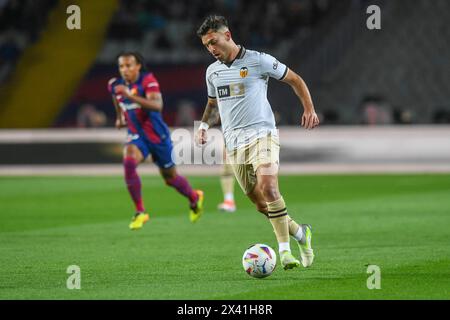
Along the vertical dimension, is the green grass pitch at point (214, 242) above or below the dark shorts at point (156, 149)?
below

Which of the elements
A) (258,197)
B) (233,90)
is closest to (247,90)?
(233,90)

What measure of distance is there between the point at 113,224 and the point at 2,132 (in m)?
8.95

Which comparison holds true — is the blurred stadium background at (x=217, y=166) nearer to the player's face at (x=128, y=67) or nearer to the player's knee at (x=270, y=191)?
the player's knee at (x=270, y=191)

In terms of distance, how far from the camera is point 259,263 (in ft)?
27.1

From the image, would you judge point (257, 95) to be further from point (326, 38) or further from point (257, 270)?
point (326, 38)

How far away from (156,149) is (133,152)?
33 cm

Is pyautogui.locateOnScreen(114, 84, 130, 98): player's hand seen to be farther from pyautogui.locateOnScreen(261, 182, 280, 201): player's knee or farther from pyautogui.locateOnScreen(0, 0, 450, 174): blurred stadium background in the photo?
pyautogui.locateOnScreen(0, 0, 450, 174): blurred stadium background

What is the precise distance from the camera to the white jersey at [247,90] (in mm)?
8852

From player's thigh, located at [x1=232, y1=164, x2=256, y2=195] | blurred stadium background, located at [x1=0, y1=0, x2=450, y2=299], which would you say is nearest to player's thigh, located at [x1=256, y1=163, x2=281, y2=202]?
player's thigh, located at [x1=232, y1=164, x2=256, y2=195]

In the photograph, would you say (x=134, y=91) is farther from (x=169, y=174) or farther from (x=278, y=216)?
(x=278, y=216)

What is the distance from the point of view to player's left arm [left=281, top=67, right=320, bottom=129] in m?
8.54

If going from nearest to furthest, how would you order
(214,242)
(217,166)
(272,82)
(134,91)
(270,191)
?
(270,191), (214,242), (134,91), (217,166), (272,82)

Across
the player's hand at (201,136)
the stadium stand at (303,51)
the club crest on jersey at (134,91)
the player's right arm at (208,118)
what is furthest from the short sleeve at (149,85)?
the stadium stand at (303,51)

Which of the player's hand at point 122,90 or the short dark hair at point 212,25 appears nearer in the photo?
the short dark hair at point 212,25
